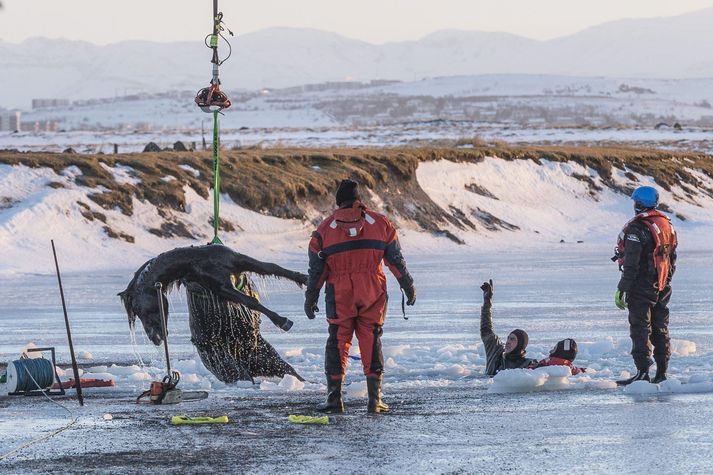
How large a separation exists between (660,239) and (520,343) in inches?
67.4

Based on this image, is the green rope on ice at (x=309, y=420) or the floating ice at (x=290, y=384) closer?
the green rope on ice at (x=309, y=420)

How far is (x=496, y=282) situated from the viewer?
91.4ft

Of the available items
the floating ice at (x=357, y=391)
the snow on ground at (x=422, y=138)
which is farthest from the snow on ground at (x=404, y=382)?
the snow on ground at (x=422, y=138)

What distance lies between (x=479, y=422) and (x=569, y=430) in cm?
80

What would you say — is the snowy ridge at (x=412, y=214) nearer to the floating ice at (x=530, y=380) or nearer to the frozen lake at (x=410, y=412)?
the frozen lake at (x=410, y=412)

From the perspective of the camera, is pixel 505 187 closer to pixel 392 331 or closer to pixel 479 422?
pixel 392 331

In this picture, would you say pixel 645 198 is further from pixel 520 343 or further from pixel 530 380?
pixel 530 380

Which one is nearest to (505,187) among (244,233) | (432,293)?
(244,233)

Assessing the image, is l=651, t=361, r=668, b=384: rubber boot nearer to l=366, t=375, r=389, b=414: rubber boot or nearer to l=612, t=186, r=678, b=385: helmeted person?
l=612, t=186, r=678, b=385: helmeted person

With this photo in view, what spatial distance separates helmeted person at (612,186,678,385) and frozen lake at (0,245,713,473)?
385 millimetres

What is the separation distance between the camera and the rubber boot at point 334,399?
11672 mm

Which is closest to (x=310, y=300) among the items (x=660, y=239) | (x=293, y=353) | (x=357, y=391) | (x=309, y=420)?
(x=309, y=420)

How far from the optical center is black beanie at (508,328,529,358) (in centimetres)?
1391

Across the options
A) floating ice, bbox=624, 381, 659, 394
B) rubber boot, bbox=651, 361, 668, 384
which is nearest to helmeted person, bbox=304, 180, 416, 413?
floating ice, bbox=624, 381, 659, 394
